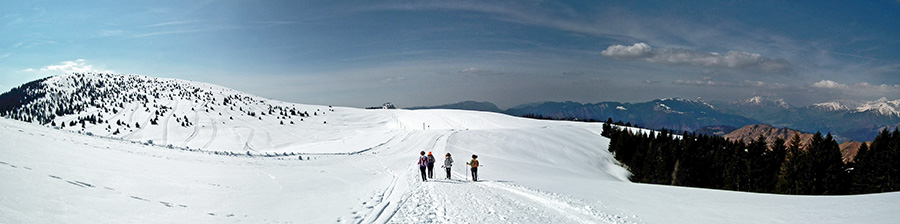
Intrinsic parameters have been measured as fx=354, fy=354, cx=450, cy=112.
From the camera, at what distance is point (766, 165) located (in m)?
57.6

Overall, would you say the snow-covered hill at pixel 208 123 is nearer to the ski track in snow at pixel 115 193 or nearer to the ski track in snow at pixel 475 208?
the ski track in snow at pixel 475 208

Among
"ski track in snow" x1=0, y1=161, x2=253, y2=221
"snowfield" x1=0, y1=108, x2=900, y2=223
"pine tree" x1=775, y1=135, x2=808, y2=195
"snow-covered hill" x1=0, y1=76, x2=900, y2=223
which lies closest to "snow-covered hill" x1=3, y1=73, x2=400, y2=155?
"snow-covered hill" x1=0, y1=76, x2=900, y2=223

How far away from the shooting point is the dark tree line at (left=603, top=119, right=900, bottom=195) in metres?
46.3

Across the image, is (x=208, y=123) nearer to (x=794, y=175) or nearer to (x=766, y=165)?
(x=794, y=175)

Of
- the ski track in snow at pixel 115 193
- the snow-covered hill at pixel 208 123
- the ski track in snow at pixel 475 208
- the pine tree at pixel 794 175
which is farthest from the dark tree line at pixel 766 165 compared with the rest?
the ski track in snow at pixel 115 193

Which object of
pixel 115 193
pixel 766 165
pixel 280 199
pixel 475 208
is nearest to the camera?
pixel 115 193

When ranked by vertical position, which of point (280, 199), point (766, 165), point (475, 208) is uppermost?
point (280, 199)

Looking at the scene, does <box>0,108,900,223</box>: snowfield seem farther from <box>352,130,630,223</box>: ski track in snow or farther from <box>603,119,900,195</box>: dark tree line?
<box>603,119,900,195</box>: dark tree line

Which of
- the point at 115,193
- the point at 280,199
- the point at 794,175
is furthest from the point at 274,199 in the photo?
the point at 794,175

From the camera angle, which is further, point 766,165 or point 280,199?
point 766,165

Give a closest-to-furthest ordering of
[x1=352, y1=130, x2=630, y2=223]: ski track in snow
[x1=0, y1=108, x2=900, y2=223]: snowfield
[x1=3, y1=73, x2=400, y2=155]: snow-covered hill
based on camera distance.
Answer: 1. [x1=0, y1=108, x2=900, y2=223]: snowfield
2. [x1=352, y1=130, x2=630, y2=223]: ski track in snow
3. [x1=3, y1=73, x2=400, y2=155]: snow-covered hill

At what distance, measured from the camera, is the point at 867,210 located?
37.7 ft

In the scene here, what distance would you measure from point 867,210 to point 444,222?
13777 millimetres

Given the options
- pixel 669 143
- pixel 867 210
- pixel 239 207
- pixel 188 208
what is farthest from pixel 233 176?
pixel 669 143
